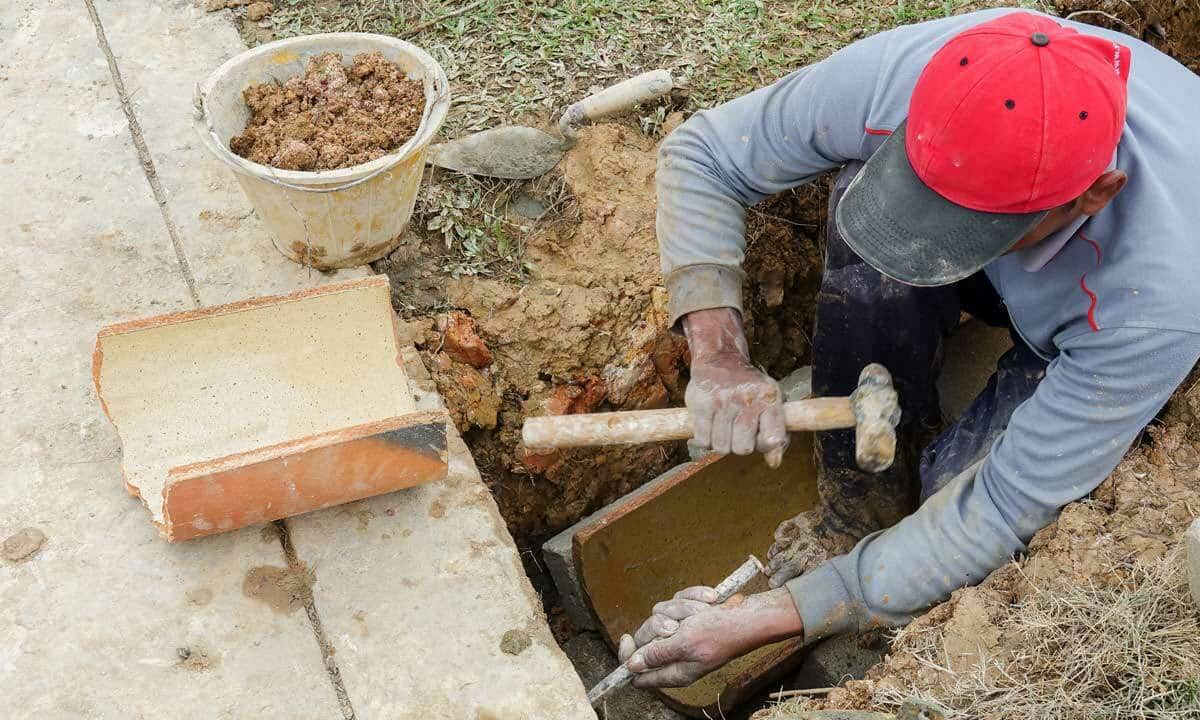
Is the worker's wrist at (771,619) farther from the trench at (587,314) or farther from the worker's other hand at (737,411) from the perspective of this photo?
the trench at (587,314)

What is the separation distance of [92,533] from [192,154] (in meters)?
1.48

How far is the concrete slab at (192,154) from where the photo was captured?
10.6 feet

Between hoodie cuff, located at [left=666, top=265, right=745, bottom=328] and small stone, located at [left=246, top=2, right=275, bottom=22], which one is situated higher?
hoodie cuff, located at [left=666, top=265, right=745, bottom=328]

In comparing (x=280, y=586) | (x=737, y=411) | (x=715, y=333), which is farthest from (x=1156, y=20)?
(x=280, y=586)

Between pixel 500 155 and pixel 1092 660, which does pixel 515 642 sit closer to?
pixel 1092 660

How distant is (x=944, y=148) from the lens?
6.43 ft

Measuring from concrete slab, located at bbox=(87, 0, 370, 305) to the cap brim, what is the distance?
1.73m

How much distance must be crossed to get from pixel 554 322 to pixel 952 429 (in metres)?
1.25

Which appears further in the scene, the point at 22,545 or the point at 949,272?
the point at 22,545

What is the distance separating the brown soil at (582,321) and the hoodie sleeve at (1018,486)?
1.07 meters

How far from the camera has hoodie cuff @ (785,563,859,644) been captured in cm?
244

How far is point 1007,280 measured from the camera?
2416 millimetres

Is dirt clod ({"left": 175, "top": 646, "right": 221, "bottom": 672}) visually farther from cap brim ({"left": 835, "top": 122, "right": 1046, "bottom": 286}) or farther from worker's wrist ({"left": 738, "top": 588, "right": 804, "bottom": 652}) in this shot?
cap brim ({"left": 835, "top": 122, "right": 1046, "bottom": 286})

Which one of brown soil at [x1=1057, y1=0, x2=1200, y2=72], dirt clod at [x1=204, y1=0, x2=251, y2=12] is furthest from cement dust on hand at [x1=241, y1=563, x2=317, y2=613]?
brown soil at [x1=1057, y1=0, x2=1200, y2=72]
